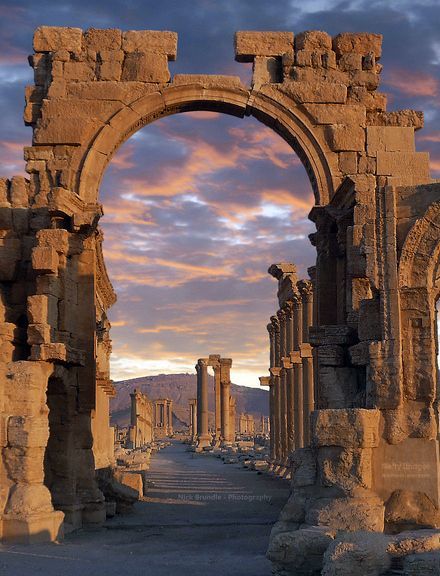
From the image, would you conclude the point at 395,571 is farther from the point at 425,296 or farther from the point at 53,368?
the point at 53,368

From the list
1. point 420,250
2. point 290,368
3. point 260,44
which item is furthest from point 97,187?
point 290,368

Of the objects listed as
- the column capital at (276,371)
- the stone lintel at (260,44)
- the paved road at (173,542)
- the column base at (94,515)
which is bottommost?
the paved road at (173,542)

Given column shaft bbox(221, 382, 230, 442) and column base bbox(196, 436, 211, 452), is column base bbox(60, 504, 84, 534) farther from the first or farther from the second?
column shaft bbox(221, 382, 230, 442)

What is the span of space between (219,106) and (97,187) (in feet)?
9.37

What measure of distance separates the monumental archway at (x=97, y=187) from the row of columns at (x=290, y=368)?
807cm

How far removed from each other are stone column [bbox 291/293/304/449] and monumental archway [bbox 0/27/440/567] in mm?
8826

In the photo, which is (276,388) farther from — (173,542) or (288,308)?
(173,542)

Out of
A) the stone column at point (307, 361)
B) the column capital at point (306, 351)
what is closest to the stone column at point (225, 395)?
the stone column at point (307, 361)

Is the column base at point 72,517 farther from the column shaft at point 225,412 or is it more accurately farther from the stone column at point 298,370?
the column shaft at point 225,412

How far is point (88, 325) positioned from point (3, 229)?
2.24 metres

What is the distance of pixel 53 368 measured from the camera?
1307cm

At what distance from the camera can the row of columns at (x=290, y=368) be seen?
23.0 m

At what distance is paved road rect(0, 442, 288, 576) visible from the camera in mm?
9398

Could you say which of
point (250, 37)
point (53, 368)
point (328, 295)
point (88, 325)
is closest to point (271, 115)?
point (250, 37)
